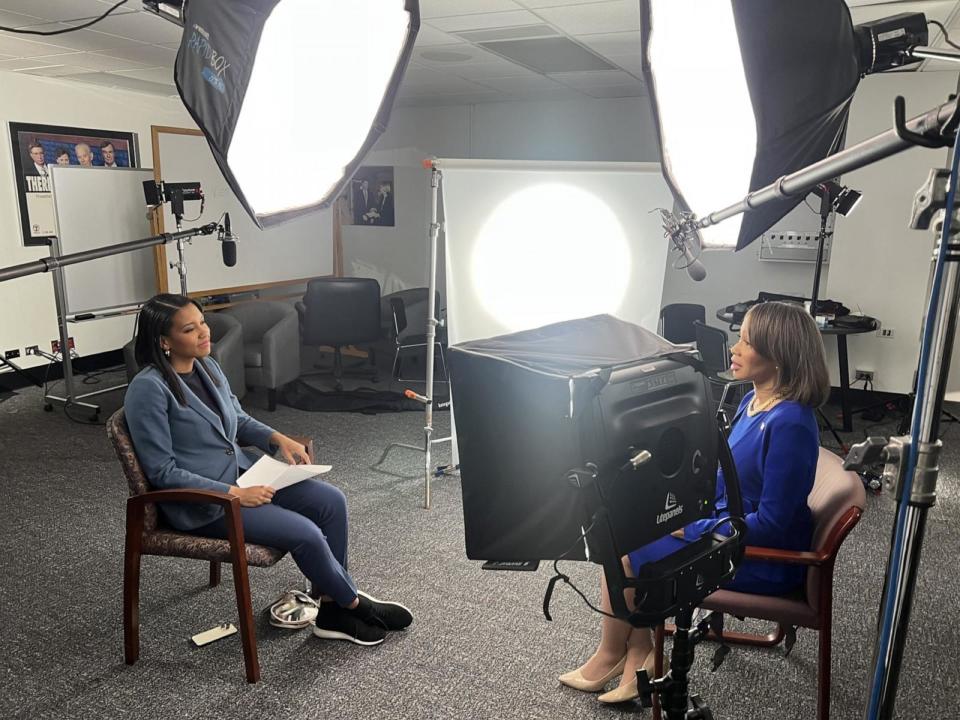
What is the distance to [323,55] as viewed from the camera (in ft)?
3.32

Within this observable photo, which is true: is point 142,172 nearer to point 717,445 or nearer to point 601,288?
point 601,288

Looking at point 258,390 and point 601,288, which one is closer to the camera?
point 601,288

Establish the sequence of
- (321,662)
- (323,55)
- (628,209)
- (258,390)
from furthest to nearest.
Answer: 1. (258,390)
2. (628,209)
3. (321,662)
4. (323,55)

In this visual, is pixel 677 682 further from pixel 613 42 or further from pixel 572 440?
pixel 613 42

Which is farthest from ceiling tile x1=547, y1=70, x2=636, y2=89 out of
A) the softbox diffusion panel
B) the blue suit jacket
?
the softbox diffusion panel

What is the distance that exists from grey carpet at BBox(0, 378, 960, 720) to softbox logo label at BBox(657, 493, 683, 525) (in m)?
1.27

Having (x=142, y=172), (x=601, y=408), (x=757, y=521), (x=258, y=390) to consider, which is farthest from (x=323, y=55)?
(x=142, y=172)

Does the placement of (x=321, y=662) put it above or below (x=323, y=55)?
below

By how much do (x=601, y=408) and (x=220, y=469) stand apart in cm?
179

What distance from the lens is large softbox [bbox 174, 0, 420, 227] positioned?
2.91ft

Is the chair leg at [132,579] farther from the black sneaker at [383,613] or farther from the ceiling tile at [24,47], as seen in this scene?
the ceiling tile at [24,47]

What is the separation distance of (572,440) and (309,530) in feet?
4.98

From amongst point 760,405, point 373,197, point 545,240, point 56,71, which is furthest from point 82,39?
point 760,405

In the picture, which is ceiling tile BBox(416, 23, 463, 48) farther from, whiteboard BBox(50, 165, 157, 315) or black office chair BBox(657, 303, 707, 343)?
whiteboard BBox(50, 165, 157, 315)
